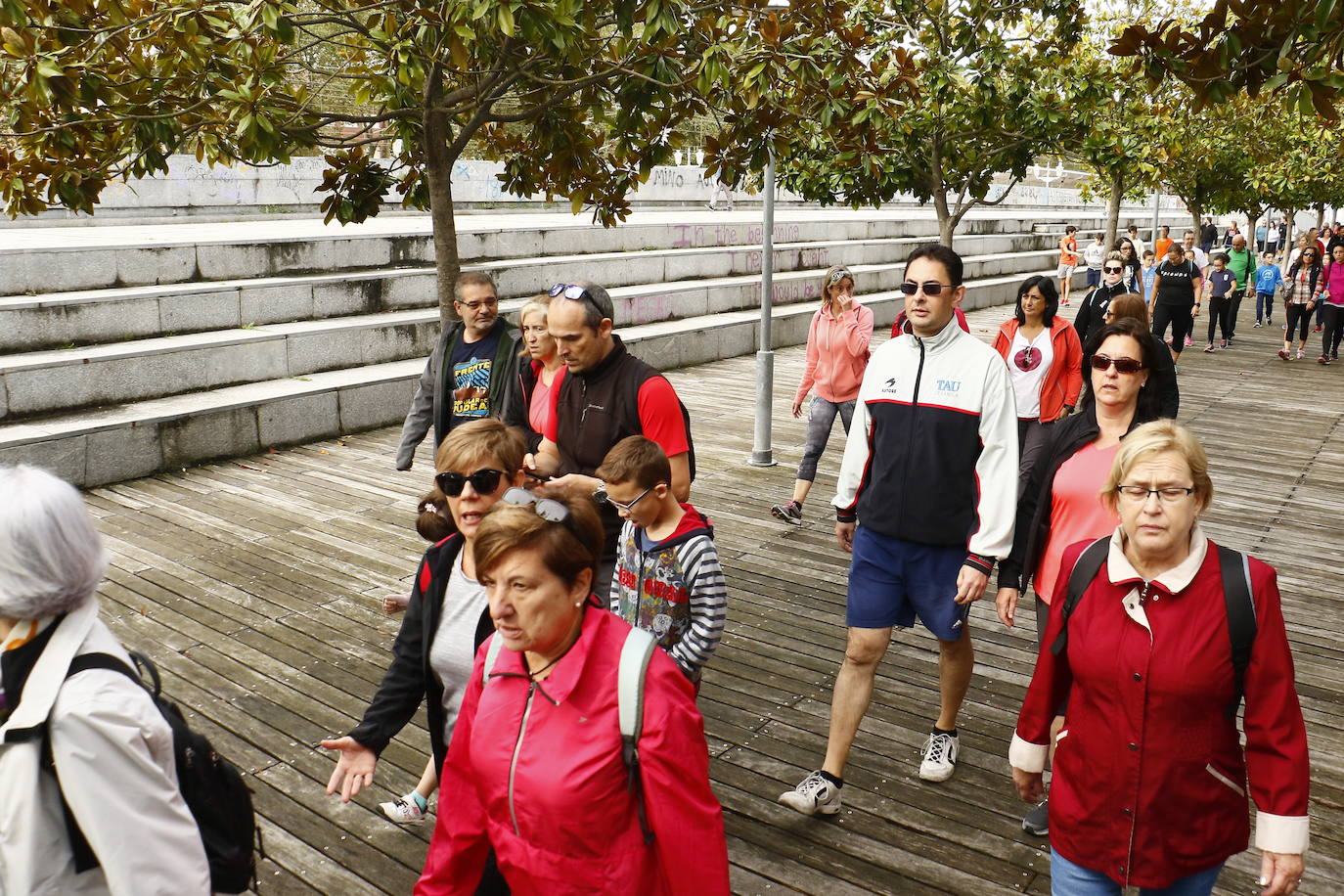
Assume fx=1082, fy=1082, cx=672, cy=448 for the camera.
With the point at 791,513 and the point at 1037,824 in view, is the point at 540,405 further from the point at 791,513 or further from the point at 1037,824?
the point at 791,513

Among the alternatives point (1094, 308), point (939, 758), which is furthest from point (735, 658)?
point (1094, 308)

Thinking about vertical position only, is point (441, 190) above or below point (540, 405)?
above

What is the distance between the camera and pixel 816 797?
4324mm

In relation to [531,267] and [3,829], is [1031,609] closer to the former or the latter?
[3,829]

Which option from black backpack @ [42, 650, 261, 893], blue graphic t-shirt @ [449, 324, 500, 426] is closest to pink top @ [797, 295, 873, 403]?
blue graphic t-shirt @ [449, 324, 500, 426]

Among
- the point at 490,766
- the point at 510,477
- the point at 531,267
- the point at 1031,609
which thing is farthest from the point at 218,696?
the point at 531,267

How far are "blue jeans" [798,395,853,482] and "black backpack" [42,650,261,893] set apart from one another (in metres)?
6.42

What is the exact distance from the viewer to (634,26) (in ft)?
24.3

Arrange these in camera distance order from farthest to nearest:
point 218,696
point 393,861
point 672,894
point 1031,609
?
point 1031,609 < point 218,696 < point 393,861 < point 672,894

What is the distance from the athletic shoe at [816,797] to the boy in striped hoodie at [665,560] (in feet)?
3.67

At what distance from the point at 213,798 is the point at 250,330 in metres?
10.0

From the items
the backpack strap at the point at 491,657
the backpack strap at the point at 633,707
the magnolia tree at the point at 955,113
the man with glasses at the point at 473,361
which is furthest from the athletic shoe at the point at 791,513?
the backpack strap at the point at 633,707

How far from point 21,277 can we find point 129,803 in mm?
10352

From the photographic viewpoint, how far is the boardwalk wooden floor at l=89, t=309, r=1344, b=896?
4125 mm
